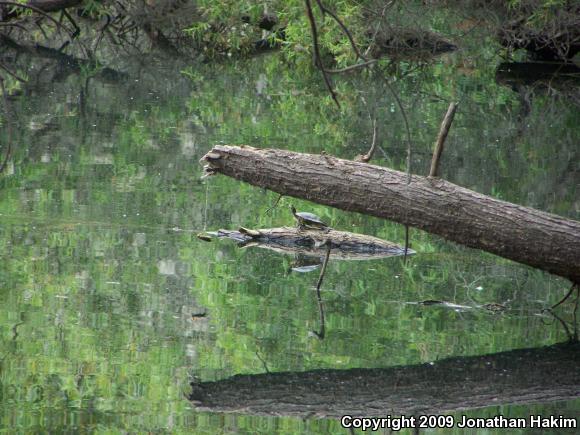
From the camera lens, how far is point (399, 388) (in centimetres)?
504

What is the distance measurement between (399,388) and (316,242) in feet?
9.22

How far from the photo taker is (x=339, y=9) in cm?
1842

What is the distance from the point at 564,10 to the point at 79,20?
40.9 ft

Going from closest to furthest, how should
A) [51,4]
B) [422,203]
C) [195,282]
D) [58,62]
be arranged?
[422,203], [195,282], [51,4], [58,62]

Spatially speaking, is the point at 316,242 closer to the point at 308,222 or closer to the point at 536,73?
the point at 308,222

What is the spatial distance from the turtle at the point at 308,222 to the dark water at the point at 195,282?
Result: 1.51ft

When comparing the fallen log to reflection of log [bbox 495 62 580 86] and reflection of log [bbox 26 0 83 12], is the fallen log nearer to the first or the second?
reflection of log [bbox 26 0 83 12]

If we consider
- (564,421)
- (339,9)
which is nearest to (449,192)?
(564,421)

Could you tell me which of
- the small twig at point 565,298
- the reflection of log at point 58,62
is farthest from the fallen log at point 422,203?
the reflection of log at point 58,62

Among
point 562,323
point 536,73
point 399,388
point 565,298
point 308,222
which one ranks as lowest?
point 399,388

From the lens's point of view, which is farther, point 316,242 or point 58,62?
point 58,62

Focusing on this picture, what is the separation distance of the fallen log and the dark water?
483 mm

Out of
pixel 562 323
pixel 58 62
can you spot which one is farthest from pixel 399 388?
pixel 58 62

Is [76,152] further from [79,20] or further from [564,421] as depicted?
[79,20]
